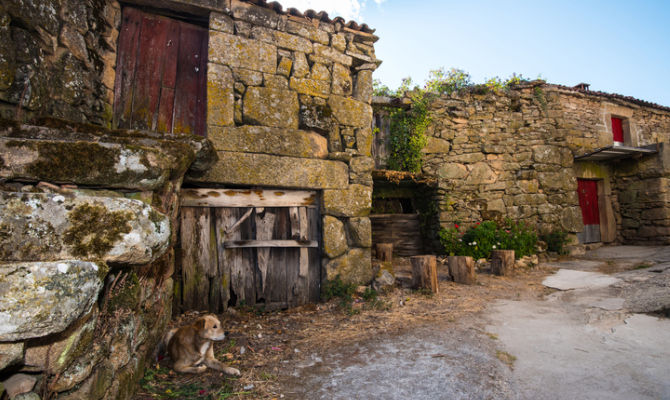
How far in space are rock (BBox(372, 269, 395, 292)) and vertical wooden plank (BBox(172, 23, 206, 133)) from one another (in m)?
3.14

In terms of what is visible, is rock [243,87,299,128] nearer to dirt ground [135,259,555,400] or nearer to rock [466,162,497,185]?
dirt ground [135,259,555,400]

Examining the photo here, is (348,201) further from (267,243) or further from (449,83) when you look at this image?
(449,83)

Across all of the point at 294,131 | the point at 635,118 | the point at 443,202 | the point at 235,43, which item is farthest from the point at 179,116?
the point at 635,118

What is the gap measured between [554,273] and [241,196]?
583 centimetres

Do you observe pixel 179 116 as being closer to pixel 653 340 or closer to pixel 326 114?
pixel 326 114

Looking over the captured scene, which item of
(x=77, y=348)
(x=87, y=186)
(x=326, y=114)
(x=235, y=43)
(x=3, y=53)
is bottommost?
(x=77, y=348)

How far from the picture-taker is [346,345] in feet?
9.57

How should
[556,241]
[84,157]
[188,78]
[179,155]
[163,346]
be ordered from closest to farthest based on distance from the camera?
[84,157]
[179,155]
[163,346]
[188,78]
[556,241]

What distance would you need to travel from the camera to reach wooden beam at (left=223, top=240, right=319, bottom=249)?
3758 mm

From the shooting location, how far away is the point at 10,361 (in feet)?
3.67

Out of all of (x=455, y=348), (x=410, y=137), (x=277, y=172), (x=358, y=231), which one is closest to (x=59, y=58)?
(x=277, y=172)

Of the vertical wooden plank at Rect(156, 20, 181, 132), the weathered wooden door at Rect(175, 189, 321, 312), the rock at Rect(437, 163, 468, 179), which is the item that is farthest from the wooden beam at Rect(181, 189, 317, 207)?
the rock at Rect(437, 163, 468, 179)

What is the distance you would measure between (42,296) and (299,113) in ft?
10.6

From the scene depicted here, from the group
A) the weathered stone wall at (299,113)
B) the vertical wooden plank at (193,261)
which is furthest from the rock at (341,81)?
the vertical wooden plank at (193,261)
